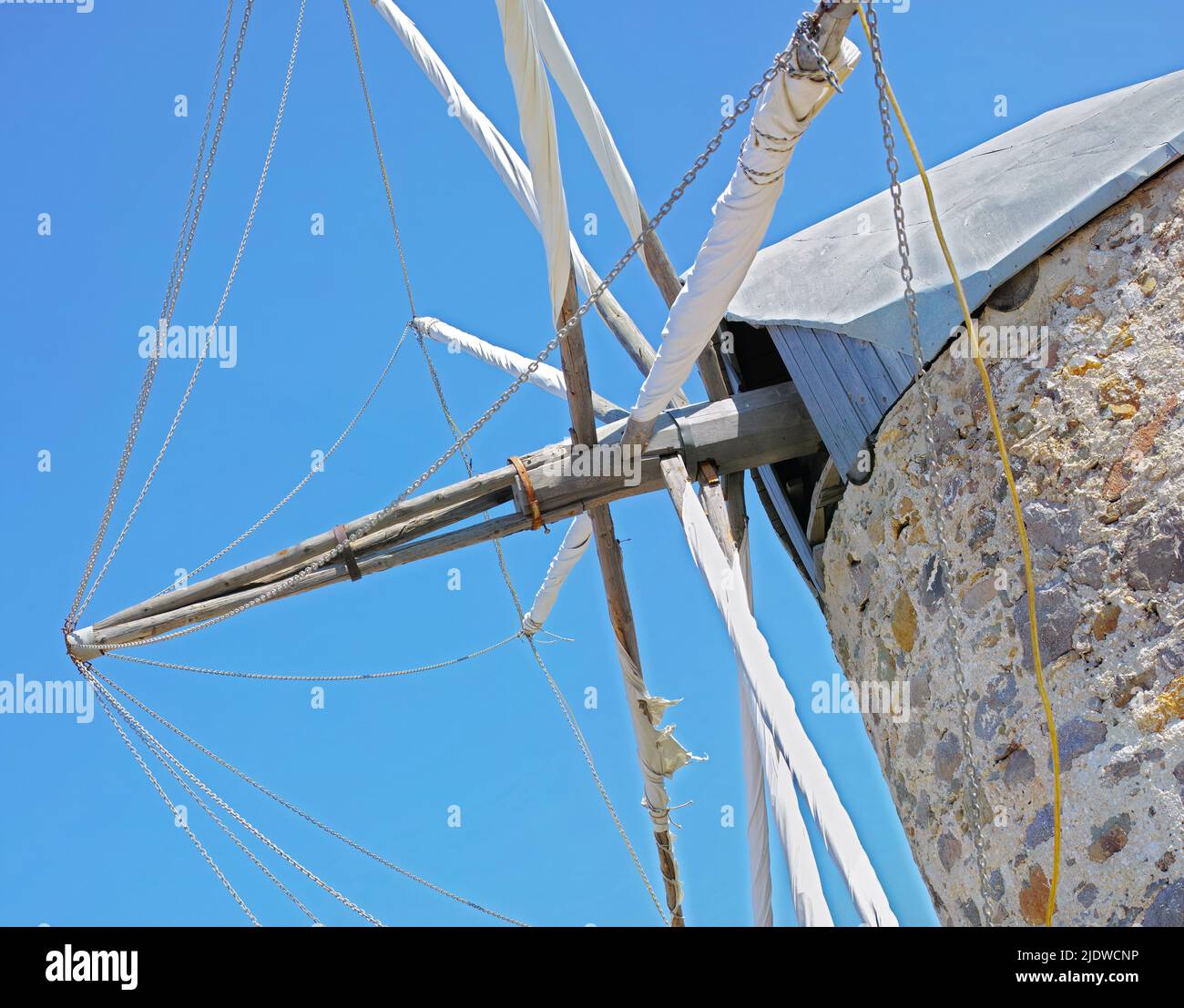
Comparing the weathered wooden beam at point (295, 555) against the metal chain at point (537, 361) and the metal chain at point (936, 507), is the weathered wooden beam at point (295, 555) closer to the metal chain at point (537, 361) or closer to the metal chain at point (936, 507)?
the metal chain at point (537, 361)

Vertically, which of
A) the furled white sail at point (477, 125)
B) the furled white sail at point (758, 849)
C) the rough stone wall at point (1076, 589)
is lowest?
the furled white sail at point (758, 849)

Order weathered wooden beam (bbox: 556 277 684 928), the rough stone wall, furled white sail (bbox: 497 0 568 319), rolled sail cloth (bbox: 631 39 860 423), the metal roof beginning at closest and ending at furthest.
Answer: the rough stone wall, rolled sail cloth (bbox: 631 39 860 423), the metal roof, furled white sail (bbox: 497 0 568 319), weathered wooden beam (bbox: 556 277 684 928)

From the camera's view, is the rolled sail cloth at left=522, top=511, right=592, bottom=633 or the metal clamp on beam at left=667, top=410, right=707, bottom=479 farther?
the rolled sail cloth at left=522, top=511, right=592, bottom=633

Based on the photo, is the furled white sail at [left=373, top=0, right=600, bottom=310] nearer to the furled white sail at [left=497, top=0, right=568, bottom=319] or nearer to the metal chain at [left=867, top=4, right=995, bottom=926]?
the furled white sail at [left=497, top=0, right=568, bottom=319]

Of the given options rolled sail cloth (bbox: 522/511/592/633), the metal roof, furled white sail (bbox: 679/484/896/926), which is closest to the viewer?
furled white sail (bbox: 679/484/896/926)

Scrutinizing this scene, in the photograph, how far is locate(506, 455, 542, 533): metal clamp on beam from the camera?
4422 millimetres

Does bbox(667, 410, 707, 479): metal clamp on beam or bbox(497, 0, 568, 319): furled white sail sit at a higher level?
bbox(497, 0, 568, 319): furled white sail

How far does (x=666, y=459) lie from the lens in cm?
448

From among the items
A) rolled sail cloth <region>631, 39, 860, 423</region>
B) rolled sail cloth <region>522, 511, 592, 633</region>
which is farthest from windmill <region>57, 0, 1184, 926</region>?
rolled sail cloth <region>522, 511, 592, 633</region>

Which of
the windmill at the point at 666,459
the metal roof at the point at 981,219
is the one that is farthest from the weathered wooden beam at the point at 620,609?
the metal roof at the point at 981,219

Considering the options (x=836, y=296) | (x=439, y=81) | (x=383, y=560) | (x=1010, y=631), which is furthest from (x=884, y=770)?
(x=439, y=81)

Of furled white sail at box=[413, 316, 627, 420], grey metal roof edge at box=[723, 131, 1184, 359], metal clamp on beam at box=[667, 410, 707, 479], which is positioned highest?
furled white sail at box=[413, 316, 627, 420]

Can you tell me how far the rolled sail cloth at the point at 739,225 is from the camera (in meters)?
3.21

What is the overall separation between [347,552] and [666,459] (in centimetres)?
119
